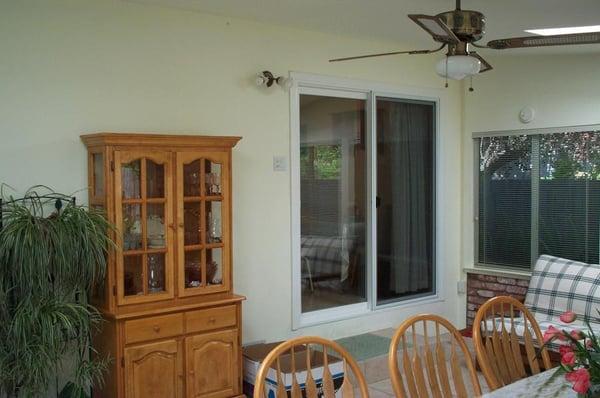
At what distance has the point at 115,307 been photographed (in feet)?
11.8

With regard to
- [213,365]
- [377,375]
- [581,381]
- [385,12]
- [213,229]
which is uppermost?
[385,12]

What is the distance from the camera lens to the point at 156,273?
3.77 metres

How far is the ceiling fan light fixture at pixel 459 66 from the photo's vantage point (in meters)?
2.93

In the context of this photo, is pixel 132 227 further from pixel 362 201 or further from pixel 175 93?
pixel 362 201

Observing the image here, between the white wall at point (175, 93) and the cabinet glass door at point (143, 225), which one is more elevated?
the white wall at point (175, 93)

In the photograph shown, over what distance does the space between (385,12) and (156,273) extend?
86.3 inches

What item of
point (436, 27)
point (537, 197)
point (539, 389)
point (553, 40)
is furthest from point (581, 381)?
point (537, 197)

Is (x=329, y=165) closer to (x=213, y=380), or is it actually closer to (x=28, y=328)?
(x=213, y=380)

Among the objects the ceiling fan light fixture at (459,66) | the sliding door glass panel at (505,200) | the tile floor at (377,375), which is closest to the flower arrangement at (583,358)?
the ceiling fan light fixture at (459,66)

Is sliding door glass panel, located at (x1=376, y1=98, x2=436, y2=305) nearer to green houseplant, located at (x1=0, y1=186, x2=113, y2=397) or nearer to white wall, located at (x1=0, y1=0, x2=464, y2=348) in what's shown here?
white wall, located at (x1=0, y1=0, x2=464, y2=348)

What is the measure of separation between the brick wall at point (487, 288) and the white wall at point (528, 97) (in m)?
0.19

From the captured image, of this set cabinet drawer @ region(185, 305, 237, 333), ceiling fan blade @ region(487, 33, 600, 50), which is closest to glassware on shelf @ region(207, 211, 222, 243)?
cabinet drawer @ region(185, 305, 237, 333)

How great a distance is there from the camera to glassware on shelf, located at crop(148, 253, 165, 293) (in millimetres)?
3742

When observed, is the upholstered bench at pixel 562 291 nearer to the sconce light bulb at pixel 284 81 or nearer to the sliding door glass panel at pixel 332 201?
the sliding door glass panel at pixel 332 201
